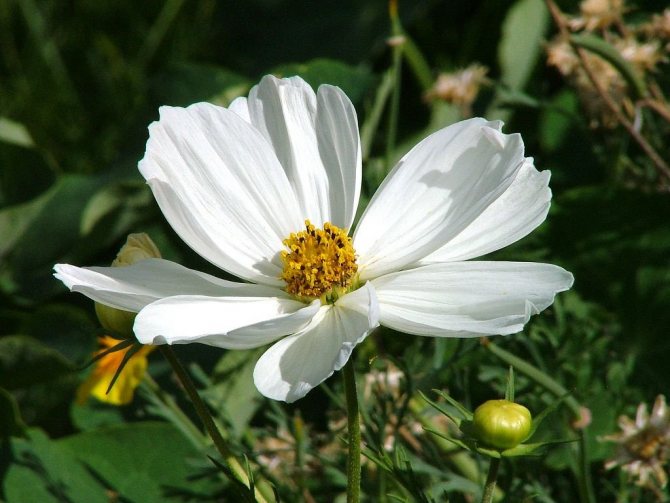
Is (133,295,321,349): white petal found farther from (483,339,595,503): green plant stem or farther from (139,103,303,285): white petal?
(483,339,595,503): green plant stem

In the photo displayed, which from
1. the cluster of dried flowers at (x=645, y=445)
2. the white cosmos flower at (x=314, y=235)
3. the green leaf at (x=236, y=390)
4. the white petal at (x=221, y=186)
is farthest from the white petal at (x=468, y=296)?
the green leaf at (x=236, y=390)

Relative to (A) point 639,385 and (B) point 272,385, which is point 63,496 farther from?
(A) point 639,385

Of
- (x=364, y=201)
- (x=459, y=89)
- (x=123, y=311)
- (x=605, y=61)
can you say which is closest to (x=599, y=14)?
(x=605, y=61)

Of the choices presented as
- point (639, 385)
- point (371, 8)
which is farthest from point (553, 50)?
point (371, 8)

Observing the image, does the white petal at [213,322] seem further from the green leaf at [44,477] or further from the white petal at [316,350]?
the green leaf at [44,477]

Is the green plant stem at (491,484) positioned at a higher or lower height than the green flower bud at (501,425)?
lower

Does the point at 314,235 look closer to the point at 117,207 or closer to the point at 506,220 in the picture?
Result: the point at 506,220

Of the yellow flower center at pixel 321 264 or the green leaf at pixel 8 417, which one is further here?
the green leaf at pixel 8 417
